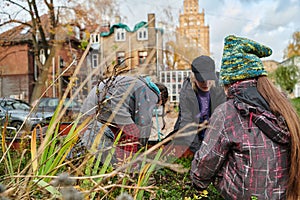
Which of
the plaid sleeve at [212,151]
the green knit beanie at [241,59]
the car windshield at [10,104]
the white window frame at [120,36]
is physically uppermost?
the white window frame at [120,36]

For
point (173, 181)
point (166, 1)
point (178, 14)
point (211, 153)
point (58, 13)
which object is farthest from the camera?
point (58, 13)

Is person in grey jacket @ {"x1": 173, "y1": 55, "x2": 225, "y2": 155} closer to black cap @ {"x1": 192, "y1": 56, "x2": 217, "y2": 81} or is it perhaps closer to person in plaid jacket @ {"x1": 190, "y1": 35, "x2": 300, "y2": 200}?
black cap @ {"x1": 192, "y1": 56, "x2": 217, "y2": 81}

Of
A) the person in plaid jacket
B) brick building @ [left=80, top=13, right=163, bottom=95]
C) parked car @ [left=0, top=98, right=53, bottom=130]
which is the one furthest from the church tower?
the person in plaid jacket

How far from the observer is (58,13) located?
1020 centimetres

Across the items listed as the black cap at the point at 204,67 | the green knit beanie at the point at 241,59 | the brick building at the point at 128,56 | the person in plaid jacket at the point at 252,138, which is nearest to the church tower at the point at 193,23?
the brick building at the point at 128,56

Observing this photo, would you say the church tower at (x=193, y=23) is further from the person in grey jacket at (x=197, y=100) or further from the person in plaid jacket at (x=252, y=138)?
the person in plaid jacket at (x=252, y=138)

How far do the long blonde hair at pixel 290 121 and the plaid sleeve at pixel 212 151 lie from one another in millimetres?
236

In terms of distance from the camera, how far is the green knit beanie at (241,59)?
1.67m

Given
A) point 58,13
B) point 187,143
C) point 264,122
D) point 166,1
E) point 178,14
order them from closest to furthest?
point 264,122 → point 187,143 → point 166,1 → point 178,14 → point 58,13

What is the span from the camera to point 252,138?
1.60 meters

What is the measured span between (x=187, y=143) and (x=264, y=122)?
5.33 ft

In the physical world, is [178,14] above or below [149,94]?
above

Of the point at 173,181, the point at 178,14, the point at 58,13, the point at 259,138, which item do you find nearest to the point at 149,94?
the point at 173,181

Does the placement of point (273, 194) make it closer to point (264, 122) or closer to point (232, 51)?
point (264, 122)
